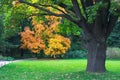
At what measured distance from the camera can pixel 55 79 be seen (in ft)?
48.1

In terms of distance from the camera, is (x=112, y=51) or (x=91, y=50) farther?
(x=112, y=51)

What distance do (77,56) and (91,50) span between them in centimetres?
2647

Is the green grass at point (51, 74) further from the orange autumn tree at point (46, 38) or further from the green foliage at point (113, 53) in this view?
the green foliage at point (113, 53)

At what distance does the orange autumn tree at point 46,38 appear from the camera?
135 ft

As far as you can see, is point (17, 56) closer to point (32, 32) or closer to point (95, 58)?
point (32, 32)

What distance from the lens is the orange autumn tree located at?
135 feet

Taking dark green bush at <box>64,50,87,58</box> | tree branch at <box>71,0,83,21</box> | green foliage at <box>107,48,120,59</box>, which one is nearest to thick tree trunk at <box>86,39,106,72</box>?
tree branch at <box>71,0,83,21</box>

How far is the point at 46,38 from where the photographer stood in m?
42.0

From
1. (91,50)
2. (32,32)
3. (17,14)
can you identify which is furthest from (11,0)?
(32,32)

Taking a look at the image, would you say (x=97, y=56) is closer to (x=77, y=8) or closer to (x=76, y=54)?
(x=77, y=8)

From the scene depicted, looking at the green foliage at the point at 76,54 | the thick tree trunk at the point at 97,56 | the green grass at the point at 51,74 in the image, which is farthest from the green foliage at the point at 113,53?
the thick tree trunk at the point at 97,56

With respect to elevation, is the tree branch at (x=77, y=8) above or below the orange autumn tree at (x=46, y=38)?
above

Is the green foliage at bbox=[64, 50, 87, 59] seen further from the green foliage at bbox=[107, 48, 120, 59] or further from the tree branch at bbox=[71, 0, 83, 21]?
the tree branch at bbox=[71, 0, 83, 21]

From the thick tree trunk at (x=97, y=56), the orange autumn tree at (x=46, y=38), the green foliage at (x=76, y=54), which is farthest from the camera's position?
the green foliage at (x=76, y=54)
